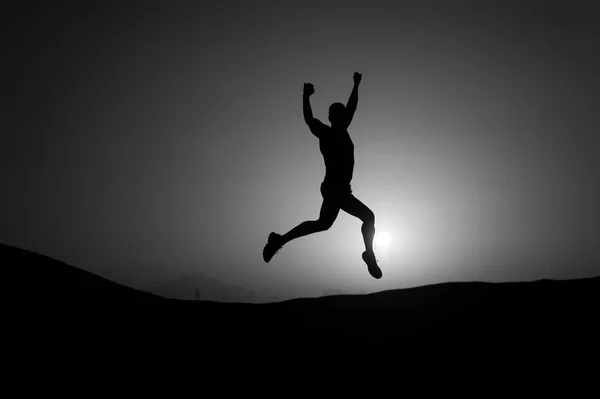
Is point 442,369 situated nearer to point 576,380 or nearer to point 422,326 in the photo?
point 422,326

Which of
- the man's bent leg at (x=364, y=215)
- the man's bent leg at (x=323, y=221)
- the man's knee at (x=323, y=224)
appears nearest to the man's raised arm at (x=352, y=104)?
the man's bent leg at (x=364, y=215)

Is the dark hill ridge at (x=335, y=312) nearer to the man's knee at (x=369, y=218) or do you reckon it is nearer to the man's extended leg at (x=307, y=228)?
the man's knee at (x=369, y=218)

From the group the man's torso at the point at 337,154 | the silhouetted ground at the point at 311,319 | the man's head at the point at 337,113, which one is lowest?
the silhouetted ground at the point at 311,319

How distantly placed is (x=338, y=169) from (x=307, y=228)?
1.24 m

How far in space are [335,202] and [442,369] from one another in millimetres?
3515

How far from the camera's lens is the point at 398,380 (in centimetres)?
456

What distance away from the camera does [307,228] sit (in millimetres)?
7867

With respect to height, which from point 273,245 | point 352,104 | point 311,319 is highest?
Result: point 352,104

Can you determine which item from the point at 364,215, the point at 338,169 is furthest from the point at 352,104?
the point at 364,215

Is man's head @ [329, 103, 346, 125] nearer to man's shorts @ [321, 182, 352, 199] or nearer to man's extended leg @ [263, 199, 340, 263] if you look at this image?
man's shorts @ [321, 182, 352, 199]

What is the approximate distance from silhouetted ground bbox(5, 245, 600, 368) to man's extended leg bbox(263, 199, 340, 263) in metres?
1.39

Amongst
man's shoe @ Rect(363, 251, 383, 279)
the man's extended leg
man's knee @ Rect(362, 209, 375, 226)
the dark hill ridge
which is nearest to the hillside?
the dark hill ridge

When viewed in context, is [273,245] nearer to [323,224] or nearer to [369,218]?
[323,224]

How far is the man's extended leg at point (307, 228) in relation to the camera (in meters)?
7.64
